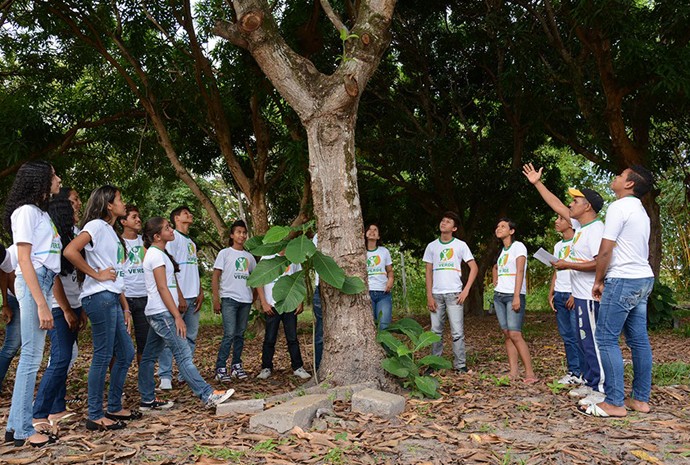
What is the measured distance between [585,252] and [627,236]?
2.36 ft

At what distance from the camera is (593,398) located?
4.90 metres

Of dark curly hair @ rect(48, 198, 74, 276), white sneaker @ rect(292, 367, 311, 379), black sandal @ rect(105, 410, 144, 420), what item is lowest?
white sneaker @ rect(292, 367, 311, 379)

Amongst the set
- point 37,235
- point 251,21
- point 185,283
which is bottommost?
point 185,283

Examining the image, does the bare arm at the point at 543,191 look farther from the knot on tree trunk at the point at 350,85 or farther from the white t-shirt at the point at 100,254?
the white t-shirt at the point at 100,254

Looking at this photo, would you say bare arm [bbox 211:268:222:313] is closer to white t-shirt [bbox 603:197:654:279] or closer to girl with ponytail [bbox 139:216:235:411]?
girl with ponytail [bbox 139:216:235:411]

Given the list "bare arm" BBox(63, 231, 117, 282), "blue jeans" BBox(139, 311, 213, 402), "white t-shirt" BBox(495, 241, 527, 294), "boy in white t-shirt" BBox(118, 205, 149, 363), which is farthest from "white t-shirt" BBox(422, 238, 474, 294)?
"bare arm" BBox(63, 231, 117, 282)

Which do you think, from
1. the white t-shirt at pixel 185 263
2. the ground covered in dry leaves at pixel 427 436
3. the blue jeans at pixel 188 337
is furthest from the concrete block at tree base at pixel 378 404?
the white t-shirt at pixel 185 263

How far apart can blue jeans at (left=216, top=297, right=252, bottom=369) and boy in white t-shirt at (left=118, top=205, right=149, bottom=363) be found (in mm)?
941

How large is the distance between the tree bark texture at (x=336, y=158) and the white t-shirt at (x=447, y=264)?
1.30 metres

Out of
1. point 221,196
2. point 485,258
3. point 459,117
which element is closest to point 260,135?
point 459,117

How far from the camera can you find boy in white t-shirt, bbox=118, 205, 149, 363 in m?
5.83

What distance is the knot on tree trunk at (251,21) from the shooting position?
5.36 meters

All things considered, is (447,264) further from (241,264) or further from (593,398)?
(241,264)

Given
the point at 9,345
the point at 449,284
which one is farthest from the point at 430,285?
the point at 9,345
